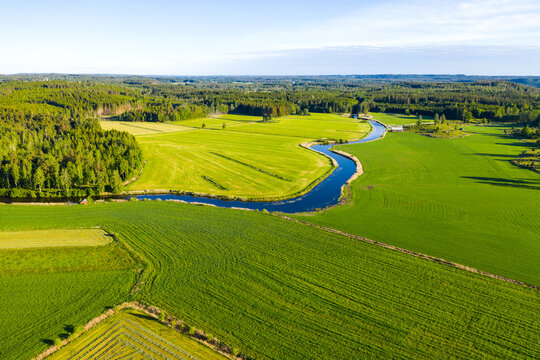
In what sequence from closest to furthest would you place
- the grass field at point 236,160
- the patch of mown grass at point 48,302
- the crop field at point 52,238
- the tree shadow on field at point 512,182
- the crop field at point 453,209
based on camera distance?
1. the patch of mown grass at point 48,302
2. the crop field at point 453,209
3. the crop field at point 52,238
4. the tree shadow on field at point 512,182
5. the grass field at point 236,160

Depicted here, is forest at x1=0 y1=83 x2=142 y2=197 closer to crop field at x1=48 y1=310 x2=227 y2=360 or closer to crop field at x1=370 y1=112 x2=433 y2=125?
crop field at x1=48 y1=310 x2=227 y2=360

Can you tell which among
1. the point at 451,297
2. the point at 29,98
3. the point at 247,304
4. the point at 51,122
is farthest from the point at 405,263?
the point at 29,98

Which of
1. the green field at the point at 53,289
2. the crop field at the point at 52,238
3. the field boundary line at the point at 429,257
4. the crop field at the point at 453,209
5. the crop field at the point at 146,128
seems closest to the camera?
the green field at the point at 53,289

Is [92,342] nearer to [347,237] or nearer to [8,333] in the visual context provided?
[8,333]

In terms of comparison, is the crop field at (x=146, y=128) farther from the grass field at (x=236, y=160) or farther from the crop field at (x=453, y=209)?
the crop field at (x=453, y=209)

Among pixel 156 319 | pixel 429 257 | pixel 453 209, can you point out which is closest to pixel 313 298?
pixel 156 319

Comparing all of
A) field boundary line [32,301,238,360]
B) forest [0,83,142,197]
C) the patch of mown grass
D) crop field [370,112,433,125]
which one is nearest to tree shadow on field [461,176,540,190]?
field boundary line [32,301,238,360]

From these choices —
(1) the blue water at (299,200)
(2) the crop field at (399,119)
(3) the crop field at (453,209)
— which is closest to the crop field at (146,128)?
(1) the blue water at (299,200)
